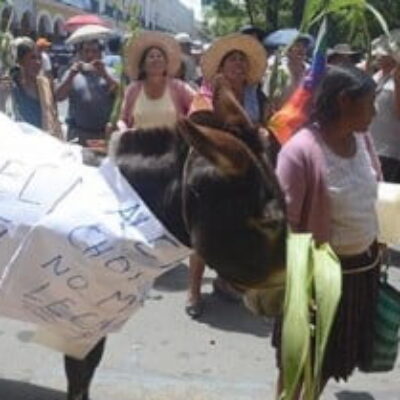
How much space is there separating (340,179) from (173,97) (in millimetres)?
2410

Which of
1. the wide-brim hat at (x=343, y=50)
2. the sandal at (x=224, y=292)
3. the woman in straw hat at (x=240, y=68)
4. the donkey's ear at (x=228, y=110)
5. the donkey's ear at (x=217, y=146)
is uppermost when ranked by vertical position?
the donkey's ear at (x=228, y=110)

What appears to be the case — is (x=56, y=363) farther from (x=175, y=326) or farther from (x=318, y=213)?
(x=318, y=213)

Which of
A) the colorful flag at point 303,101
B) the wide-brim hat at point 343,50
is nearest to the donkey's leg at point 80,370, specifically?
the colorful flag at point 303,101

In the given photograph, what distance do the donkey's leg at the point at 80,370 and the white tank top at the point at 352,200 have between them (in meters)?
1.03

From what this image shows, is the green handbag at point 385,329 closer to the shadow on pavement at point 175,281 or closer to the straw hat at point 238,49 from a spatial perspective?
the straw hat at point 238,49

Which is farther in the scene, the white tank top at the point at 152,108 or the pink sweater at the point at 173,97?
the pink sweater at the point at 173,97

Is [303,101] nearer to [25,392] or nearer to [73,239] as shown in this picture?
[73,239]

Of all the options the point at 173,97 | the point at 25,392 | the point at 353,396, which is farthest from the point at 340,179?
the point at 173,97

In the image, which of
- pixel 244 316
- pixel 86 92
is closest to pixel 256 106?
pixel 244 316

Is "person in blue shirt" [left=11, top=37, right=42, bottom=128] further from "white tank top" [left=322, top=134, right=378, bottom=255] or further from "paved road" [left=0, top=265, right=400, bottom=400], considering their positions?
"white tank top" [left=322, top=134, right=378, bottom=255]

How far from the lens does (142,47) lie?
5379mm

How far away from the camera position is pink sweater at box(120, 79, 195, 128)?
5180mm

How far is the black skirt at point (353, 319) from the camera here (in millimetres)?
3242

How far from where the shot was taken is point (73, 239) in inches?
110
